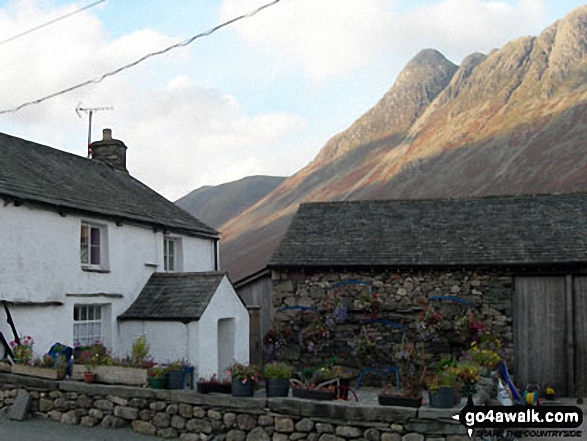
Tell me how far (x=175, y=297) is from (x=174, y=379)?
4.45 m

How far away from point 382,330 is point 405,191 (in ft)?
131

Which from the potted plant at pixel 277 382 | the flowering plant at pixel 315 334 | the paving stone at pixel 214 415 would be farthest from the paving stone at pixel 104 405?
the flowering plant at pixel 315 334

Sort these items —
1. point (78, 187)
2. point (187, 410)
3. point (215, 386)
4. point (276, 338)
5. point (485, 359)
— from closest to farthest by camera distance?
point (187, 410)
point (215, 386)
point (485, 359)
point (78, 187)
point (276, 338)

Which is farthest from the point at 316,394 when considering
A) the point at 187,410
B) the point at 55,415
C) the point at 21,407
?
the point at 21,407

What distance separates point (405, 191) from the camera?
54.3 m

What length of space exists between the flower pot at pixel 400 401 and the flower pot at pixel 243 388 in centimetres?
197

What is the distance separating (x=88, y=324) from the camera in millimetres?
13938

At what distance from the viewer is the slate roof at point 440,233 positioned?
15.1m

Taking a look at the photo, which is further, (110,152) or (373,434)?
(110,152)

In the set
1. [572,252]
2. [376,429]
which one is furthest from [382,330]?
[376,429]

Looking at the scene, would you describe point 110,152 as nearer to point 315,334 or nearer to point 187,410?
point 315,334

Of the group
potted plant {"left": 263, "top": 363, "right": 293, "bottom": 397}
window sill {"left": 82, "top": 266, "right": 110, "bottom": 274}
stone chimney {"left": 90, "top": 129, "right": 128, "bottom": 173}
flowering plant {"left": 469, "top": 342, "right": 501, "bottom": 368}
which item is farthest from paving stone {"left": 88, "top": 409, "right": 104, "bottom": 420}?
stone chimney {"left": 90, "top": 129, "right": 128, "bottom": 173}

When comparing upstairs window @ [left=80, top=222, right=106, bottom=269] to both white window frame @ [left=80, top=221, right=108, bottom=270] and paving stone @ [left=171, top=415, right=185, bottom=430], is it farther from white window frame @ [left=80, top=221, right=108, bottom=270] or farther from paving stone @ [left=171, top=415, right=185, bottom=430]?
paving stone @ [left=171, top=415, right=185, bottom=430]

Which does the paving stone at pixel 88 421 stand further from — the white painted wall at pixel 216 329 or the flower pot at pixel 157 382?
the white painted wall at pixel 216 329
